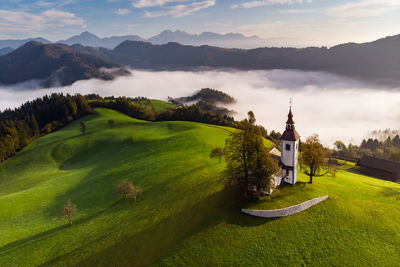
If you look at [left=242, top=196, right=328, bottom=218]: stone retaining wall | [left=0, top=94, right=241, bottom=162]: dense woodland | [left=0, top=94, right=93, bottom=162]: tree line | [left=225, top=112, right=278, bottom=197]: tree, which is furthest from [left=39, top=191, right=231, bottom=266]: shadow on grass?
[left=0, top=94, right=93, bottom=162]: tree line

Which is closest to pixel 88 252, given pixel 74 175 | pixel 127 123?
pixel 74 175

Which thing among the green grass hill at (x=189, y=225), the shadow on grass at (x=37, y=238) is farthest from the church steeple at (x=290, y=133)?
the shadow on grass at (x=37, y=238)

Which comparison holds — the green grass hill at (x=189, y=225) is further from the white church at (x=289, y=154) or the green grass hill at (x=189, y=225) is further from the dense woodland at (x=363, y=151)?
the dense woodland at (x=363, y=151)

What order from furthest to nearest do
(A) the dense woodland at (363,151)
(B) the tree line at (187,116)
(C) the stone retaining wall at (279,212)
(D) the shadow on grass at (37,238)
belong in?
(B) the tree line at (187,116)
(A) the dense woodland at (363,151)
(D) the shadow on grass at (37,238)
(C) the stone retaining wall at (279,212)

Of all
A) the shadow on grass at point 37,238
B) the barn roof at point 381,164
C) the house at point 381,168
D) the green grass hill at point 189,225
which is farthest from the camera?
the barn roof at point 381,164

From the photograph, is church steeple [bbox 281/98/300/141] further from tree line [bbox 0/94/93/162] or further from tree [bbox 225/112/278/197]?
tree line [bbox 0/94/93/162]

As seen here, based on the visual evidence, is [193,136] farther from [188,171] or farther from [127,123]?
[127,123]

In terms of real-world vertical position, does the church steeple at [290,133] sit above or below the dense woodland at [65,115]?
below

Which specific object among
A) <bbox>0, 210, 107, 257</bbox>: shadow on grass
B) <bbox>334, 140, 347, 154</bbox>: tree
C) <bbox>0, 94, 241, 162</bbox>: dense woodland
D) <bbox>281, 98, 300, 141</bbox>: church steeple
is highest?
<bbox>0, 94, 241, 162</bbox>: dense woodland
